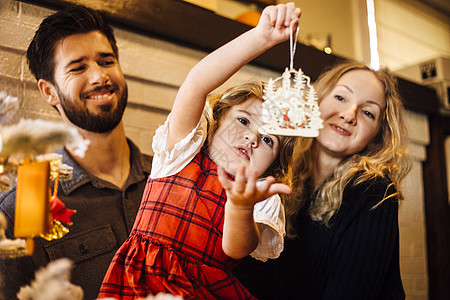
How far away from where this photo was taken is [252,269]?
1.35 metres

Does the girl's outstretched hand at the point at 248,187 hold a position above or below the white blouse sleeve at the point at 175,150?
below

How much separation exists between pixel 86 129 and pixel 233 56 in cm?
44

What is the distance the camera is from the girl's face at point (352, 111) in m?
1.13

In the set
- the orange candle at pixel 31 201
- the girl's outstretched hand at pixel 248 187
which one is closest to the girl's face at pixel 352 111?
the girl's outstretched hand at pixel 248 187

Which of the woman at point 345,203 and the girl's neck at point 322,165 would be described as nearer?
the woman at point 345,203

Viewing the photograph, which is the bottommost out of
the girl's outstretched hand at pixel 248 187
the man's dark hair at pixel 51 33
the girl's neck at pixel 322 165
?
the girl's outstretched hand at pixel 248 187

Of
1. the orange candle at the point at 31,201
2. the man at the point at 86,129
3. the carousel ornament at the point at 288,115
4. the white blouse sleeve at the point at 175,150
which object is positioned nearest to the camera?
the orange candle at the point at 31,201

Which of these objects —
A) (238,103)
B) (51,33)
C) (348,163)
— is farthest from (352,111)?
(51,33)

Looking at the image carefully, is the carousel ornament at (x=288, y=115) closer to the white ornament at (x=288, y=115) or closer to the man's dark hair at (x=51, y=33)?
the white ornament at (x=288, y=115)

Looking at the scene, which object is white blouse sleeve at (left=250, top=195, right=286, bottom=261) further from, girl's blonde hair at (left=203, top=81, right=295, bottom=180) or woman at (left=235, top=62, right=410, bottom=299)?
woman at (left=235, top=62, right=410, bottom=299)

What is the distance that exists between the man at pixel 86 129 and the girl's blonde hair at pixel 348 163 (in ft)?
1.71

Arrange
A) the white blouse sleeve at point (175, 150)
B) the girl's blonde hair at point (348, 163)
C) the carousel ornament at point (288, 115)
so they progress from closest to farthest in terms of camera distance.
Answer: the carousel ornament at point (288, 115) < the white blouse sleeve at point (175, 150) < the girl's blonde hair at point (348, 163)

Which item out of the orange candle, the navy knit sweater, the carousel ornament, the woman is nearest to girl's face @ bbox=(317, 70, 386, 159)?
the woman

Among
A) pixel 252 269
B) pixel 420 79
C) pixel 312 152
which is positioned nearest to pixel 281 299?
pixel 252 269
